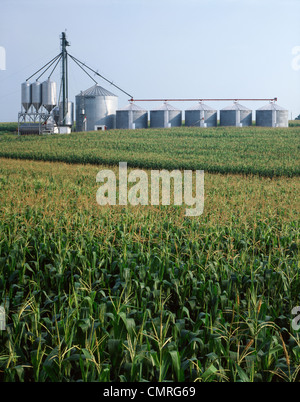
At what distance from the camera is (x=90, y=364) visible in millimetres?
4562

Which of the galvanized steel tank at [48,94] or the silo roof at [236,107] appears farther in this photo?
the silo roof at [236,107]

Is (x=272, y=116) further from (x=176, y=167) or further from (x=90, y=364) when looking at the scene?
(x=90, y=364)

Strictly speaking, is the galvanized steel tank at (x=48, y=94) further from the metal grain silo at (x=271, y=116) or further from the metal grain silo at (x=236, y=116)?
the metal grain silo at (x=271, y=116)

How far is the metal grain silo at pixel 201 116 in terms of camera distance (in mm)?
63047

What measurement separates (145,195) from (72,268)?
948cm

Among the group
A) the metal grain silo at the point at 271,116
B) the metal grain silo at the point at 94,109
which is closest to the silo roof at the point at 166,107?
the metal grain silo at the point at 94,109

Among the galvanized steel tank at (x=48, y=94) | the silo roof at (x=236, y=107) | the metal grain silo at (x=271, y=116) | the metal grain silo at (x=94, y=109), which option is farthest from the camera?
the silo roof at (x=236, y=107)

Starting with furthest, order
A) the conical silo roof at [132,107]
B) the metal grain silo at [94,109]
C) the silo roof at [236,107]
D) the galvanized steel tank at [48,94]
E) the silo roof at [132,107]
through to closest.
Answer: the silo roof at [236,107] < the silo roof at [132,107] < the conical silo roof at [132,107] < the metal grain silo at [94,109] < the galvanized steel tank at [48,94]

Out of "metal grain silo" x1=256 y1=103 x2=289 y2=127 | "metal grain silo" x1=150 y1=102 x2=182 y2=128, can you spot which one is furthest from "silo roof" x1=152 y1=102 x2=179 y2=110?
"metal grain silo" x1=256 y1=103 x2=289 y2=127

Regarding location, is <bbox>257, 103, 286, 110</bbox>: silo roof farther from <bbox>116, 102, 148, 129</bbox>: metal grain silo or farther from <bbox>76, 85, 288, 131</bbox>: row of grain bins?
<bbox>116, 102, 148, 129</bbox>: metal grain silo

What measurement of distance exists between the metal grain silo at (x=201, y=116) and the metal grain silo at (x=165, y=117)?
168 centimetres

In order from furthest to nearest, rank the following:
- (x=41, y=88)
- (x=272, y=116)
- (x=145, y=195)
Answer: (x=272, y=116) < (x=41, y=88) < (x=145, y=195)
